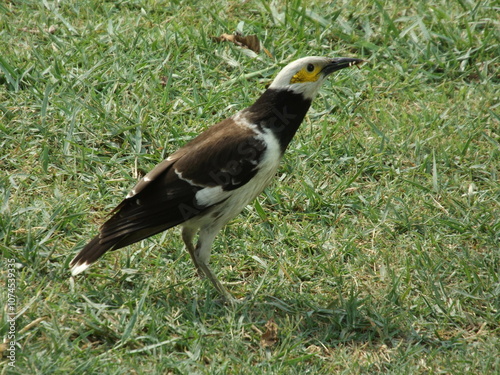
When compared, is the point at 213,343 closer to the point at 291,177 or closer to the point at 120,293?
the point at 120,293

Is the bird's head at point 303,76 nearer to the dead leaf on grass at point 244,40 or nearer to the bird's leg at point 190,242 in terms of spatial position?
the bird's leg at point 190,242

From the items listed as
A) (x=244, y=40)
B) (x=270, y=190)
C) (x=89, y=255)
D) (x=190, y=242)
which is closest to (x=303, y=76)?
(x=270, y=190)

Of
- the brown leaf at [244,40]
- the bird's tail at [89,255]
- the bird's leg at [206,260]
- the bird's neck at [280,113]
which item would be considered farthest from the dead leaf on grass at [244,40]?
the bird's tail at [89,255]

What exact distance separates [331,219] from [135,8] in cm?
330

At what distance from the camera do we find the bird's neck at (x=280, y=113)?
524cm

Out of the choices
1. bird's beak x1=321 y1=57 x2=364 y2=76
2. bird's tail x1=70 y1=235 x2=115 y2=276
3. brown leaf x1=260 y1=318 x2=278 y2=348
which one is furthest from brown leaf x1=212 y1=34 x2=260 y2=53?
brown leaf x1=260 y1=318 x2=278 y2=348

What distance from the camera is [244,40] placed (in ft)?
24.5

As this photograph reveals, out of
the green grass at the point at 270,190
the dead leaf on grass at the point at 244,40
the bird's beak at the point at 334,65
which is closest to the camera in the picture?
the green grass at the point at 270,190

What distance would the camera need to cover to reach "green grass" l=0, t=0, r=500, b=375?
15.6 ft

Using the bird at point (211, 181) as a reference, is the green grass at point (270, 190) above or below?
below

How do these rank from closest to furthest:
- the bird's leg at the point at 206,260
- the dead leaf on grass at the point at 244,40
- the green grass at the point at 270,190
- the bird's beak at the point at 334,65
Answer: the green grass at the point at 270,190
the bird's leg at the point at 206,260
the bird's beak at the point at 334,65
the dead leaf on grass at the point at 244,40

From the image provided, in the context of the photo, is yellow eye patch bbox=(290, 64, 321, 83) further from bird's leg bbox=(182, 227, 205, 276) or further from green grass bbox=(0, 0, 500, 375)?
bird's leg bbox=(182, 227, 205, 276)

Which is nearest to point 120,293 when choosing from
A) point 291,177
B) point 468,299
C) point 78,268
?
point 78,268

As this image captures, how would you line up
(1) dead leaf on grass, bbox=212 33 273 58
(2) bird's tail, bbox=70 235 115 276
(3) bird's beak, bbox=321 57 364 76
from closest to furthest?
(2) bird's tail, bbox=70 235 115 276
(3) bird's beak, bbox=321 57 364 76
(1) dead leaf on grass, bbox=212 33 273 58
